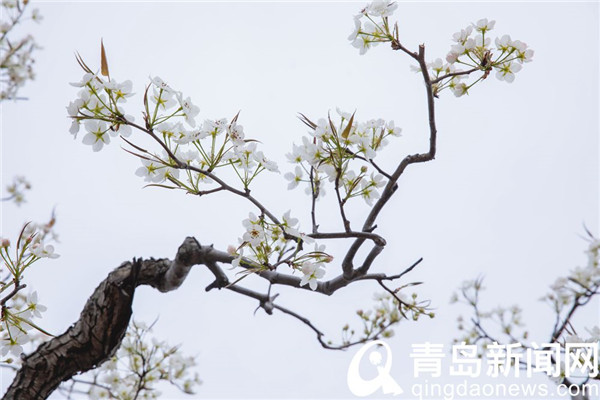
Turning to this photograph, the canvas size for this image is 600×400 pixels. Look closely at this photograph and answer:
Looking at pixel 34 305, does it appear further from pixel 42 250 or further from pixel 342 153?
pixel 342 153

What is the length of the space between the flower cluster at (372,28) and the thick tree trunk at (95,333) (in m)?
1.07

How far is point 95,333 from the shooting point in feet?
7.16

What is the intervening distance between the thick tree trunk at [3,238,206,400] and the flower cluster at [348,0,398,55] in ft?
3.51

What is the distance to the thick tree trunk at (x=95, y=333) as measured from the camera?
2.13 metres

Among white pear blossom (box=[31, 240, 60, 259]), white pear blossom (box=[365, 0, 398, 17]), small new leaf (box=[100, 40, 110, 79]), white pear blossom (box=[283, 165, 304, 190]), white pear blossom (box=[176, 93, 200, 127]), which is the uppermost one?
white pear blossom (box=[365, 0, 398, 17])

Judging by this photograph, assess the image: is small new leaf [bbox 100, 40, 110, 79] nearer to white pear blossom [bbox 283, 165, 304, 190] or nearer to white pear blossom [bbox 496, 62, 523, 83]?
white pear blossom [bbox 283, 165, 304, 190]

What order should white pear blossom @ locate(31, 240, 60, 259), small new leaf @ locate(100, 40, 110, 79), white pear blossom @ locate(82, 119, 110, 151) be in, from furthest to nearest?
white pear blossom @ locate(31, 240, 60, 259) → white pear blossom @ locate(82, 119, 110, 151) → small new leaf @ locate(100, 40, 110, 79)

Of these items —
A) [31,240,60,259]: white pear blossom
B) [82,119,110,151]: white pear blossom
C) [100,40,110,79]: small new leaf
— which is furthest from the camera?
[31,240,60,259]: white pear blossom

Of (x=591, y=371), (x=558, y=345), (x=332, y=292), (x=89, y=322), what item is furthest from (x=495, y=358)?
(x=89, y=322)

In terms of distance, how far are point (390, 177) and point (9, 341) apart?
1231 mm

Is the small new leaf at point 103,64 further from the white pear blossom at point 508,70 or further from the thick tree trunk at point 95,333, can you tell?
the white pear blossom at point 508,70

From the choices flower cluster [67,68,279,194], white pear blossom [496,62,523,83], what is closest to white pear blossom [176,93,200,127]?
flower cluster [67,68,279,194]

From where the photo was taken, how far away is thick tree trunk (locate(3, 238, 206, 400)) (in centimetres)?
213

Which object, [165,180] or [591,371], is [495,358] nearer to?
[591,371]
